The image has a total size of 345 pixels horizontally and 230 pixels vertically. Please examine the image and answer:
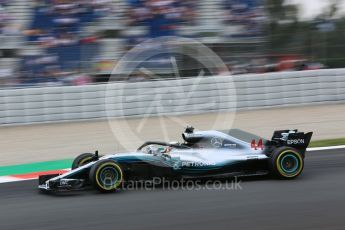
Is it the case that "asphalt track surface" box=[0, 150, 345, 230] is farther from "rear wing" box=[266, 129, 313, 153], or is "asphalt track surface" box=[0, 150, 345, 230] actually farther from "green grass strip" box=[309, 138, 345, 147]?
"green grass strip" box=[309, 138, 345, 147]

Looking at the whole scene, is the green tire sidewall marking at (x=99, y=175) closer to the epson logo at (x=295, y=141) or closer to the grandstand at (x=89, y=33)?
the epson logo at (x=295, y=141)

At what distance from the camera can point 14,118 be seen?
12.7 meters

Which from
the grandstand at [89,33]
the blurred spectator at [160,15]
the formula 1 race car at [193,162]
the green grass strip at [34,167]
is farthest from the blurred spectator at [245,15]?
the formula 1 race car at [193,162]

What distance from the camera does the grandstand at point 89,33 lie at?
1282cm

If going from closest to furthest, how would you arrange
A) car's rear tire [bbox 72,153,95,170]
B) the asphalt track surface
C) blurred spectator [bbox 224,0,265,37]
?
the asphalt track surface, car's rear tire [bbox 72,153,95,170], blurred spectator [bbox 224,0,265,37]

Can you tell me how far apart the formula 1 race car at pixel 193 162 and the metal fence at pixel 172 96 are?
5909 mm

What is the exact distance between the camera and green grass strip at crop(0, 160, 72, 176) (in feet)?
28.6

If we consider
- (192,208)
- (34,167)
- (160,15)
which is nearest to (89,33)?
(160,15)

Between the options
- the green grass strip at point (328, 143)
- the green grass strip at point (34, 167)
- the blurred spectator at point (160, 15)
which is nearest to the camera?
the green grass strip at point (34, 167)

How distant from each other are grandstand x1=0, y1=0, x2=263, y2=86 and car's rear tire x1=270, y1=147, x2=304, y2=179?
657cm

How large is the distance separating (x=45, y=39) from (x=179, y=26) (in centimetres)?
309

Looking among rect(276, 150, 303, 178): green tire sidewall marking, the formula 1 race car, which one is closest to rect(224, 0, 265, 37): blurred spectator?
the formula 1 race car

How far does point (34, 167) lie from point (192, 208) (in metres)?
3.86

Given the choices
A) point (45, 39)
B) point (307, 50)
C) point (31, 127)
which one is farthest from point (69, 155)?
point (307, 50)
